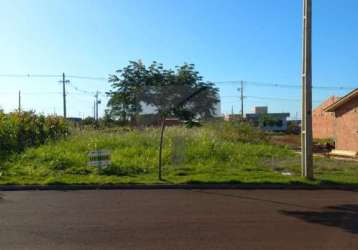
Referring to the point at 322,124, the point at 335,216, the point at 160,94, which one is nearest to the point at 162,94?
the point at 160,94

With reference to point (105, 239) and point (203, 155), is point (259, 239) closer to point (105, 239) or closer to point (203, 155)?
point (105, 239)

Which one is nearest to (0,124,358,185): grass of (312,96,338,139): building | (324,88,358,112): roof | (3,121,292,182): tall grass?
(3,121,292,182): tall grass

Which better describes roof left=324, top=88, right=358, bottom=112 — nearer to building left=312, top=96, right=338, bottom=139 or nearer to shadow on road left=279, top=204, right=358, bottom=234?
shadow on road left=279, top=204, right=358, bottom=234

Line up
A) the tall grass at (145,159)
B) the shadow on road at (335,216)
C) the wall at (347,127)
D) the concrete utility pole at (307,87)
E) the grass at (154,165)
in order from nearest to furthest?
the shadow on road at (335,216) → the grass at (154,165) → the concrete utility pole at (307,87) → the tall grass at (145,159) → the wall at (347,127)

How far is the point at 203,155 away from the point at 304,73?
6910mm

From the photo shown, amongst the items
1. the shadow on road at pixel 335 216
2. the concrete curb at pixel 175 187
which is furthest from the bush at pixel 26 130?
the shadow on road at pixel 335 216

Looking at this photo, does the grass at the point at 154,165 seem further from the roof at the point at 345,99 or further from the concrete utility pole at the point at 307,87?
the roof at the point at 345,99

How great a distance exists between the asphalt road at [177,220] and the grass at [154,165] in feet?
6.94

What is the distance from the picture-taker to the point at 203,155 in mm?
22266

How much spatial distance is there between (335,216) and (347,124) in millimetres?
22122

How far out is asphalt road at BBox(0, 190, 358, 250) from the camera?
8.05 meters

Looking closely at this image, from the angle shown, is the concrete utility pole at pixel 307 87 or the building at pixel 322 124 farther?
the building at pixel 322 124

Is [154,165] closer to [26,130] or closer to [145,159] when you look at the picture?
[145,159]

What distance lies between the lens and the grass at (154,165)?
1599 cm
